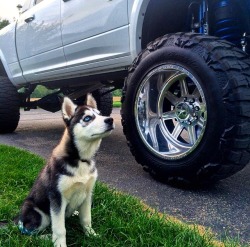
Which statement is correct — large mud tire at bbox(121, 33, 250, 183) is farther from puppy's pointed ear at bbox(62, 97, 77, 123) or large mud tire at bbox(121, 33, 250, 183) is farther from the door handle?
the door handle

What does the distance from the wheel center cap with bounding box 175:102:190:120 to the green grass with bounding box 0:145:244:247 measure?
830 millimetres

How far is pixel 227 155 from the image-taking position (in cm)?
257

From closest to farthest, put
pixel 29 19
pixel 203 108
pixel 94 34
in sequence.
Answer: pixel 203 108, pixel 94 34, pixel 29 19

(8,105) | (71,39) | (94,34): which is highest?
(94,34)

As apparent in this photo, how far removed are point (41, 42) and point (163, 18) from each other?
1870 mm

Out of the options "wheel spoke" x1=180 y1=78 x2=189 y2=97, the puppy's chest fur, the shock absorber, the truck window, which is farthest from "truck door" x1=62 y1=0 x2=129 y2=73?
the truck window

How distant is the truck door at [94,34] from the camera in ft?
11.6

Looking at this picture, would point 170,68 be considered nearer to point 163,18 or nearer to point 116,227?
point 163,18

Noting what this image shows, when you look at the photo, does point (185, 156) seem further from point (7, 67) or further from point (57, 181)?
point (7, 67)

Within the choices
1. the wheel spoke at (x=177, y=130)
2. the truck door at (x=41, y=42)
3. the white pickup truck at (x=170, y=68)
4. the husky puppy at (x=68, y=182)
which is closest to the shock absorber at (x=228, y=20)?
the white pickup truck at (x=170, y=68)

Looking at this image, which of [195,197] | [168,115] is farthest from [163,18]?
[195,197]

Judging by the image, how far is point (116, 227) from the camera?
2.13 metres

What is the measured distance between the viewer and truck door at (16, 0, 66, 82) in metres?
4.54

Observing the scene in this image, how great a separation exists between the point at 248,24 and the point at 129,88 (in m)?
1.17
